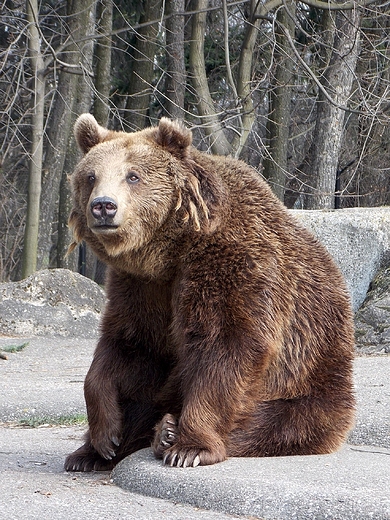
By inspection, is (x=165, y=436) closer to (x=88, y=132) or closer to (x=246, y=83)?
(x=88, y=132)

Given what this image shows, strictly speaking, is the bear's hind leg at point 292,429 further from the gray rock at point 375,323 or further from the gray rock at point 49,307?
the gray rock at point 49,307

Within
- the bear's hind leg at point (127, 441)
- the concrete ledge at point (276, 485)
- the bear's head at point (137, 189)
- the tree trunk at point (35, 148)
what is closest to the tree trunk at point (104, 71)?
the tree trunk at point (35, 148)

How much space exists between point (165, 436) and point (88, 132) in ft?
5.62

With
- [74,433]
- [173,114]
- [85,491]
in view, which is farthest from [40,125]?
[85,491]

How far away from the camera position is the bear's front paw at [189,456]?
457 centimetres

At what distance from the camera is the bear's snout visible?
180 inches

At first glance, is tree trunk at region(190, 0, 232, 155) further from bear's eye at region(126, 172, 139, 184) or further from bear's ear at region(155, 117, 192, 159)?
bear's eye at region(126, 172, 139, 184)

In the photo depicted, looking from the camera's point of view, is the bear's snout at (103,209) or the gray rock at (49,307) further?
the gray rock at (49,307)

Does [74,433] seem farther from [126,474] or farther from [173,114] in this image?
[173,114]

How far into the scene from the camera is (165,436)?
4.70m

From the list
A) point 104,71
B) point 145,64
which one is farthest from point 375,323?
point 145,64

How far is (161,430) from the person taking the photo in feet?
15.5

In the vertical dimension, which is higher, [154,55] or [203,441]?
[154,55]

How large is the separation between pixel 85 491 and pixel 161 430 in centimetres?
51
